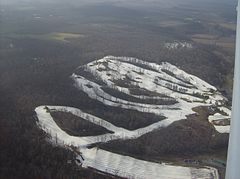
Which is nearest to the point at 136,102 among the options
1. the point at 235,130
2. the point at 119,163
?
the point at 119,163

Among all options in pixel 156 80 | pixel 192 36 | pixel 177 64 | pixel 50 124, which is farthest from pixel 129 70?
pixel 192 36

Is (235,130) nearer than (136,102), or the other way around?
(235,130)

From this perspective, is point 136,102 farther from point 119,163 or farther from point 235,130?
point 235,130

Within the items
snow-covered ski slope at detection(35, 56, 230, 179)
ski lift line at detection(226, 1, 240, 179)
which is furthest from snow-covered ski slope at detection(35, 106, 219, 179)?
ski lift line at detection(226, 1, 240, 179)

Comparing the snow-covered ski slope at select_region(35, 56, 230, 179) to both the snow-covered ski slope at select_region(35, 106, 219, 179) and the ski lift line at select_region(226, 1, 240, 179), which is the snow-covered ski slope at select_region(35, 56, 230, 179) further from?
the ski lift line at select_region(226, 1, 240, 179)

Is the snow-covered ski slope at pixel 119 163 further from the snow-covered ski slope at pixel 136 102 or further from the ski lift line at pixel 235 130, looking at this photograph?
the ski lift line at pixel 235 130

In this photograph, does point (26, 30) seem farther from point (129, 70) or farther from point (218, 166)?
point (218, 166)

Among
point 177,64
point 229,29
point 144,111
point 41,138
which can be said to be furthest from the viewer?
point 229,29

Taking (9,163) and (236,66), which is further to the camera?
(9,163)
